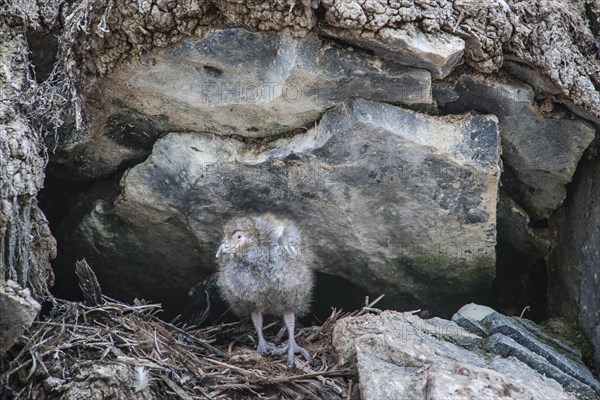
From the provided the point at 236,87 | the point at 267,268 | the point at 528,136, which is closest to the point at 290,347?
the point at 267,268

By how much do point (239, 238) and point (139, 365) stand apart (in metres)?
1.28

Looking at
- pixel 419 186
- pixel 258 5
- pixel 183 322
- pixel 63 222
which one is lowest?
pixel 183 322

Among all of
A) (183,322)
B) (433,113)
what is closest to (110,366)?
(183,322)

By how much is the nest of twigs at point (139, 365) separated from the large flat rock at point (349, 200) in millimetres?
667

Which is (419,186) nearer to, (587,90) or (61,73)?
(587,90)

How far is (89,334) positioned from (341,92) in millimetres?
2131

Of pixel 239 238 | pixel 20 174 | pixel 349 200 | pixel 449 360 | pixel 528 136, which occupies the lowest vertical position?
pixel 449 360

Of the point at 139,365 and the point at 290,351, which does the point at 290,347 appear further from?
the point at 139,365

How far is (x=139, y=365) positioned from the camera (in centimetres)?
494

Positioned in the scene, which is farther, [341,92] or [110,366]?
[341,92]

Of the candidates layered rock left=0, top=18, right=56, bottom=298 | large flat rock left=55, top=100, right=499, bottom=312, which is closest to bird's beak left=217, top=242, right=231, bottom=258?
large flat rock left=55, top=100, right=499, bottom=312

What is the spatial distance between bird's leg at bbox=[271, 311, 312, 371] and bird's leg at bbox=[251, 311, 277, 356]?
0.06m

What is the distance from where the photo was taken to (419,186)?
5.75 metres

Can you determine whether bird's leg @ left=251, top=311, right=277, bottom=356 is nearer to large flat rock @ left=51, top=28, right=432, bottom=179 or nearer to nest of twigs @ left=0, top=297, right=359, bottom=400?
nest of twigs @ left=0, top=297, right=359, bottom=400
